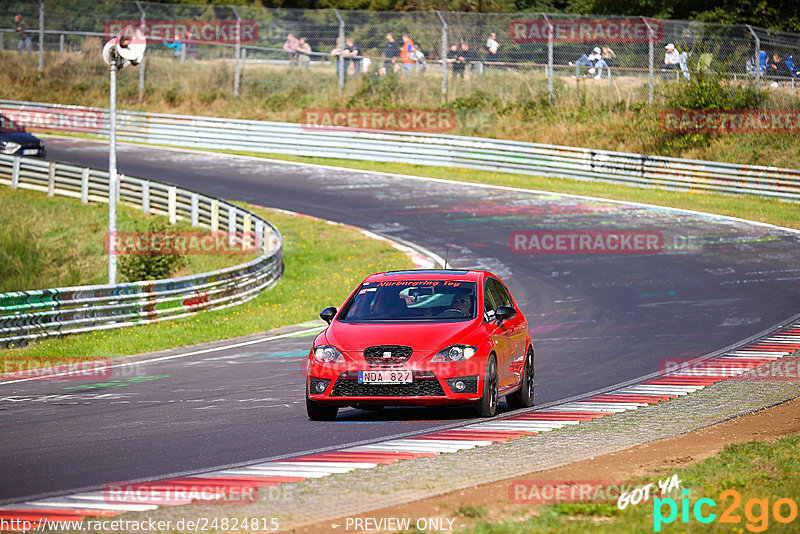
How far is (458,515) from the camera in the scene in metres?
6.76

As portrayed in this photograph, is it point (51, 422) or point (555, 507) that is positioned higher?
point (555, 507)

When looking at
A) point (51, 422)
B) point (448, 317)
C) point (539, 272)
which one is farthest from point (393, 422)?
point (539, 272)

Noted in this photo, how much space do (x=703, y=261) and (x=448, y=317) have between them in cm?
1559

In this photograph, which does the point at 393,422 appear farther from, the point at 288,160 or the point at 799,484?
the point at 288,160

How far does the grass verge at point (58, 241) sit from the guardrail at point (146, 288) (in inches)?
19.8

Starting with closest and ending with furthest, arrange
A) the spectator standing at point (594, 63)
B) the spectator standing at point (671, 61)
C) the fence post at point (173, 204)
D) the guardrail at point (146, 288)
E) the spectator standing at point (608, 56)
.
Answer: the guardrail at point (146, 288), the fence post at point (173, 204), the spectator standing at point (671, 61), the spectator standing at point (608, 56), the spectator standing at point (594, 63)

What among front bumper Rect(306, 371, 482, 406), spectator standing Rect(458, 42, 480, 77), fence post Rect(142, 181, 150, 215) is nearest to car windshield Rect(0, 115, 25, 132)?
fence post Rect(142, 181, 150, 215)

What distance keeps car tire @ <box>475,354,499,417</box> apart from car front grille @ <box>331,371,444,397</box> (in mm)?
479

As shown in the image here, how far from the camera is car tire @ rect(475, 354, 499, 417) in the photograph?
10.8 meters

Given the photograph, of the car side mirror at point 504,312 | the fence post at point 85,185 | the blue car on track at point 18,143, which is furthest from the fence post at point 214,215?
the car side mirror at point 504,312

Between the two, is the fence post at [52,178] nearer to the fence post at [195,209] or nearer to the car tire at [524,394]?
the fence post at [195,209]

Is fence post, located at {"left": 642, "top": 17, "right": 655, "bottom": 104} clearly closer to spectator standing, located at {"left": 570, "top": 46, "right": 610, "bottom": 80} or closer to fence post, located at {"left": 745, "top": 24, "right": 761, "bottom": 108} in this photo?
spectator standing, located at {"left": 570, "top": 46, "right": 610, "bottom": 80}

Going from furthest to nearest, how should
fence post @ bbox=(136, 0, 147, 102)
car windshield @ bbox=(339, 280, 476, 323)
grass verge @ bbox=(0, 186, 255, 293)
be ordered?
fence post @ bbox=(136, 0, 147, 102) < grass verge @ bbox=(0, 186, 255, 293) < car windshield @ bbox=(339, 280, 476, 323)

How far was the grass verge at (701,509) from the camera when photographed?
6.33 m
